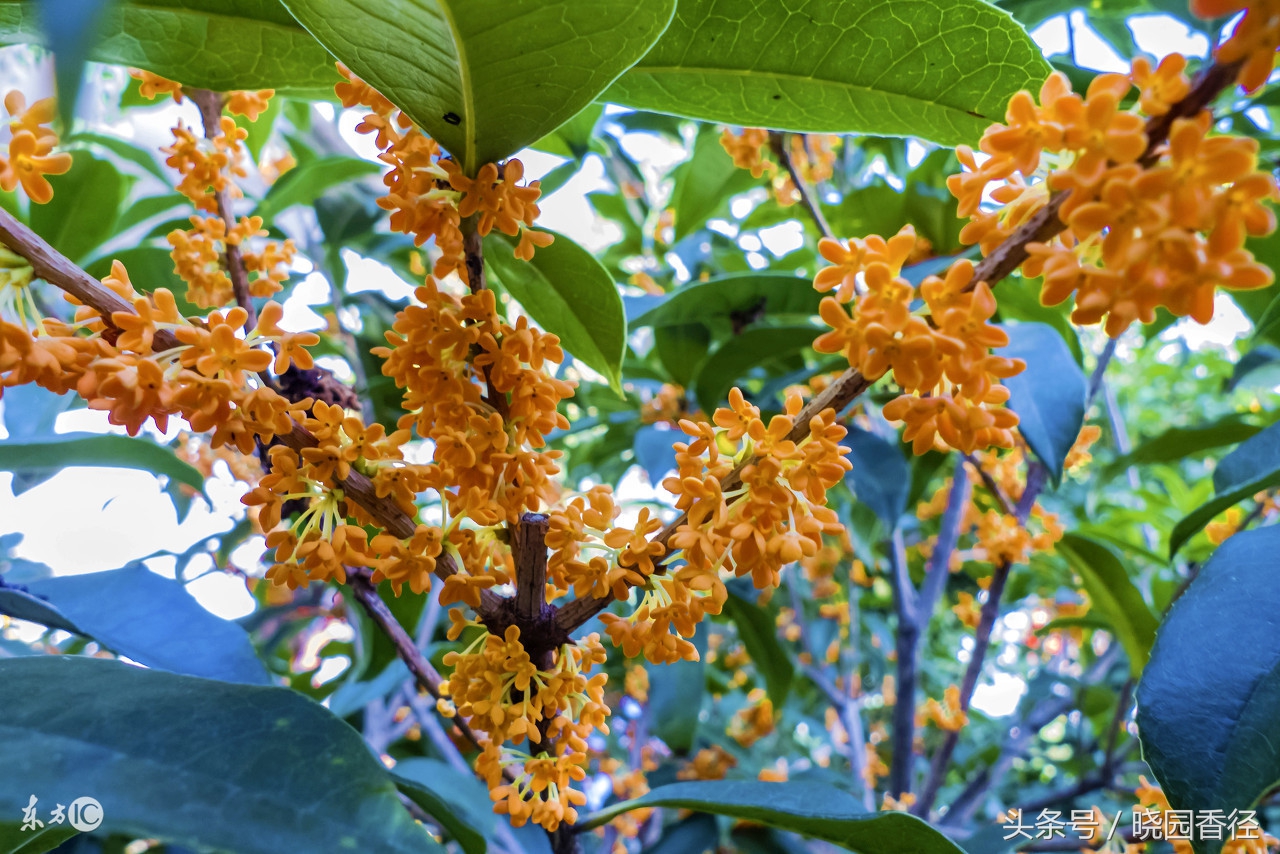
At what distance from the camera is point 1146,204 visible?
567mm

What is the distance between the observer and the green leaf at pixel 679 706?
2.29 metres

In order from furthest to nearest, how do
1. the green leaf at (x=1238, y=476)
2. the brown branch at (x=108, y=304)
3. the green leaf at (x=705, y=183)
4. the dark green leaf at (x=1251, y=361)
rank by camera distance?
the green leaf at (x=705, y=183), the dark green leaf at (x=1251, y=361), the green leaf at (x=1238, y=476), the brown branch at (x=108, y=304)

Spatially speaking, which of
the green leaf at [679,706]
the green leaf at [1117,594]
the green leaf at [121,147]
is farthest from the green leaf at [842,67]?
the green leaf at [121,147]

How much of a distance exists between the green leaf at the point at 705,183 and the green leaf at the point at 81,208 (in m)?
1.47

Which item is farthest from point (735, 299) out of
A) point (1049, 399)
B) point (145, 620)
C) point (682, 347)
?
point (145, 620)

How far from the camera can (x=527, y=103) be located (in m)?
0.79

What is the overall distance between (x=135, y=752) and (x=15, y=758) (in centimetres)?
9

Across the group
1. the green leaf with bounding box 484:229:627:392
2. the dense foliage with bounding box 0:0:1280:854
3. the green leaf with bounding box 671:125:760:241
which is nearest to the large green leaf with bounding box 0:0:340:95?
the dense foliage with bounding box 0:0:1280:854

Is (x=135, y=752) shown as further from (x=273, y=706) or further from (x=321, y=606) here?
(x=321, y=606)

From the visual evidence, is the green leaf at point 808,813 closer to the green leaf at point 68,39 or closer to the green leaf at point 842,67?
the green leaf at point 842,67

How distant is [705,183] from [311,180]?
1.09 m

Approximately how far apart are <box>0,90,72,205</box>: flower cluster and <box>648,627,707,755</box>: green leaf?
1870 mm

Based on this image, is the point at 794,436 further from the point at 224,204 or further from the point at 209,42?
the point at 224,204

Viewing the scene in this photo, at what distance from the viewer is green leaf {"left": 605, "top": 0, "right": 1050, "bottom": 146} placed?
3.09 ft
